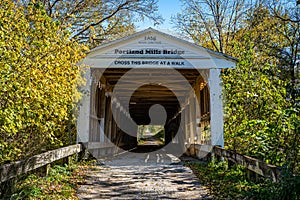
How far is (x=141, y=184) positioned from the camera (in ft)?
17.5

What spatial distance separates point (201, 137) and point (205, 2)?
12.2 meters

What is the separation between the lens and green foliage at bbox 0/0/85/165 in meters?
3.45

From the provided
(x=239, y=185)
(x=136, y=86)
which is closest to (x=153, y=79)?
(x=136, y=86)

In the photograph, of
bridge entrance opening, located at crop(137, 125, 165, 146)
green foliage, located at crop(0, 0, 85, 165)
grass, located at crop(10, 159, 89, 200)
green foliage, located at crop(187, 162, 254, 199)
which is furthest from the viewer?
bridge entrance opening, located at crop(137, 125, 165, 146)

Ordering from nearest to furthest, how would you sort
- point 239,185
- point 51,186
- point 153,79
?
point 51,186 → point 239,185 → point 153,79

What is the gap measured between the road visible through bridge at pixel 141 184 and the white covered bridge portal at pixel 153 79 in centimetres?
178

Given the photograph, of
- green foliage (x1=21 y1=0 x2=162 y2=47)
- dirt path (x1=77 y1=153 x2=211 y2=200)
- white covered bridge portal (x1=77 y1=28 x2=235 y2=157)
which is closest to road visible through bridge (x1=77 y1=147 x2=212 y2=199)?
dirt path (x1=77 y1=153 x2=211 y2=200)

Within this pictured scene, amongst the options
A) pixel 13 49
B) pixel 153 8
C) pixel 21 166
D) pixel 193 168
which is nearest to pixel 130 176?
pixel 193 168

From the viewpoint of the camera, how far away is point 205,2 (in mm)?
19844

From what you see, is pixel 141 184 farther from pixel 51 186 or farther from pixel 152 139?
pixel 152 139

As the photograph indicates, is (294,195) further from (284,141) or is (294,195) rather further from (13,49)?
(13,49)

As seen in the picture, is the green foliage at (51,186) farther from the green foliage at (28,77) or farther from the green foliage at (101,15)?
the green foliage at (101,15)

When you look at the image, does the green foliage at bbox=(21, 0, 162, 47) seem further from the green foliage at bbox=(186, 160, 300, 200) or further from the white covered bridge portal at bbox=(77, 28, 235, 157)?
the green foliage at bbox=(186, 160, 300, 200)

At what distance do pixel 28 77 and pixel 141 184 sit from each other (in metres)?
2.82
